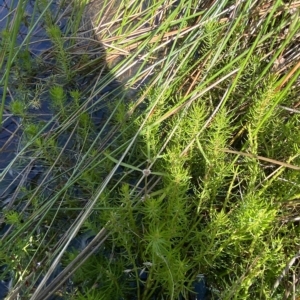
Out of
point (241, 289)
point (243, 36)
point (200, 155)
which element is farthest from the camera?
point (243, 36)

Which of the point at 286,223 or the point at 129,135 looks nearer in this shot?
the point at 286,223

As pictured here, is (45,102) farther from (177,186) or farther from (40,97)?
(177,186)

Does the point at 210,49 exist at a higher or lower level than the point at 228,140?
higher

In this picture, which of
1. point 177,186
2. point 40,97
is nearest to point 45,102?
point 40,97

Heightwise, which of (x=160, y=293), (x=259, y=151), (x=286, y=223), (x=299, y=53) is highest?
(x=299, y=53)

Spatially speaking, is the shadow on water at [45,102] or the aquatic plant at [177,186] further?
the shadow on water at [45,102]

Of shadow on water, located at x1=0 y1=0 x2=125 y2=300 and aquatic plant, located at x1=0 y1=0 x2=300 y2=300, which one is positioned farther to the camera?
shadow on water, located at x1=0 y1=0 x2=125 y2=300

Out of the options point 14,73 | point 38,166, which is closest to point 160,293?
point 38,166

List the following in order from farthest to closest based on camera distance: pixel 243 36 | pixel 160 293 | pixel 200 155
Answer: pixel 243 36 < pixel 200 155 < pixel 160 293

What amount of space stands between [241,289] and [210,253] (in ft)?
0.42

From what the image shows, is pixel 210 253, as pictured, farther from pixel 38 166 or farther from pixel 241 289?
pixel 38 166

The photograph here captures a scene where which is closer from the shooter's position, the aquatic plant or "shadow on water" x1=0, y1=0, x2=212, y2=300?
the aquatic plant

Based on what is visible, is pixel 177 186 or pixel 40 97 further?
pixel 40 97

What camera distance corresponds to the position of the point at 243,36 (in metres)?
1.65
